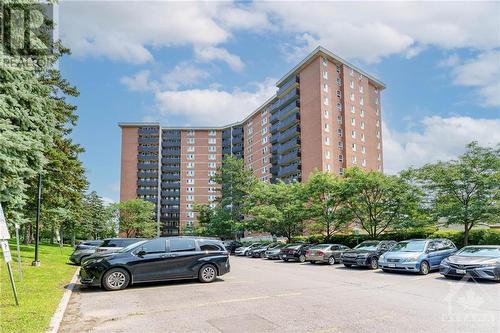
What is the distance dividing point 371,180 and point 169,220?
93.6 meters

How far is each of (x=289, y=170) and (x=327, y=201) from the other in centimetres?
4225

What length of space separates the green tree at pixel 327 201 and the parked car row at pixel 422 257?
8.75 meters

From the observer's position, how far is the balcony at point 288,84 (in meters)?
78.0

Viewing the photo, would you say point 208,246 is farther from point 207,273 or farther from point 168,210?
point 168,210

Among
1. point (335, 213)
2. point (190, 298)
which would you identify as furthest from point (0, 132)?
point (335, 213)

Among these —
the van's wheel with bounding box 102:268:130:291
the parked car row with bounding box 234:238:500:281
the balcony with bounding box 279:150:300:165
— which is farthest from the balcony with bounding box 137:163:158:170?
the van's wheel with bounding box 102:268:130:291

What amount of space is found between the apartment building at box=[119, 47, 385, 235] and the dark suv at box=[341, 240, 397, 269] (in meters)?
37.5

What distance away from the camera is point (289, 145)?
7881cm

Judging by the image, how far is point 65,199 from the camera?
28266 millimetres

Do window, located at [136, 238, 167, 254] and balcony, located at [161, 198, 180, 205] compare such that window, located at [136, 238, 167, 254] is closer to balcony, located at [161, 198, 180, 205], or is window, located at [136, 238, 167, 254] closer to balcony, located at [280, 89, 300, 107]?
balcony, located at [280, 89, 300, 107]

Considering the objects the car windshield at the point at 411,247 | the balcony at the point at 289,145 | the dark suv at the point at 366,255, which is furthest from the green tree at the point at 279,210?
the balcony at the point at 289,145

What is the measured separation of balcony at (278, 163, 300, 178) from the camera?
247 feet

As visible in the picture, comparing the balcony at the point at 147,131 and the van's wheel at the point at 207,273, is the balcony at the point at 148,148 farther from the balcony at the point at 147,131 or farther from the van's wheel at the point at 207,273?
the van's wheel at the point at 207,273

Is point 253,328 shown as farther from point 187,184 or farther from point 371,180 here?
point 187,184
